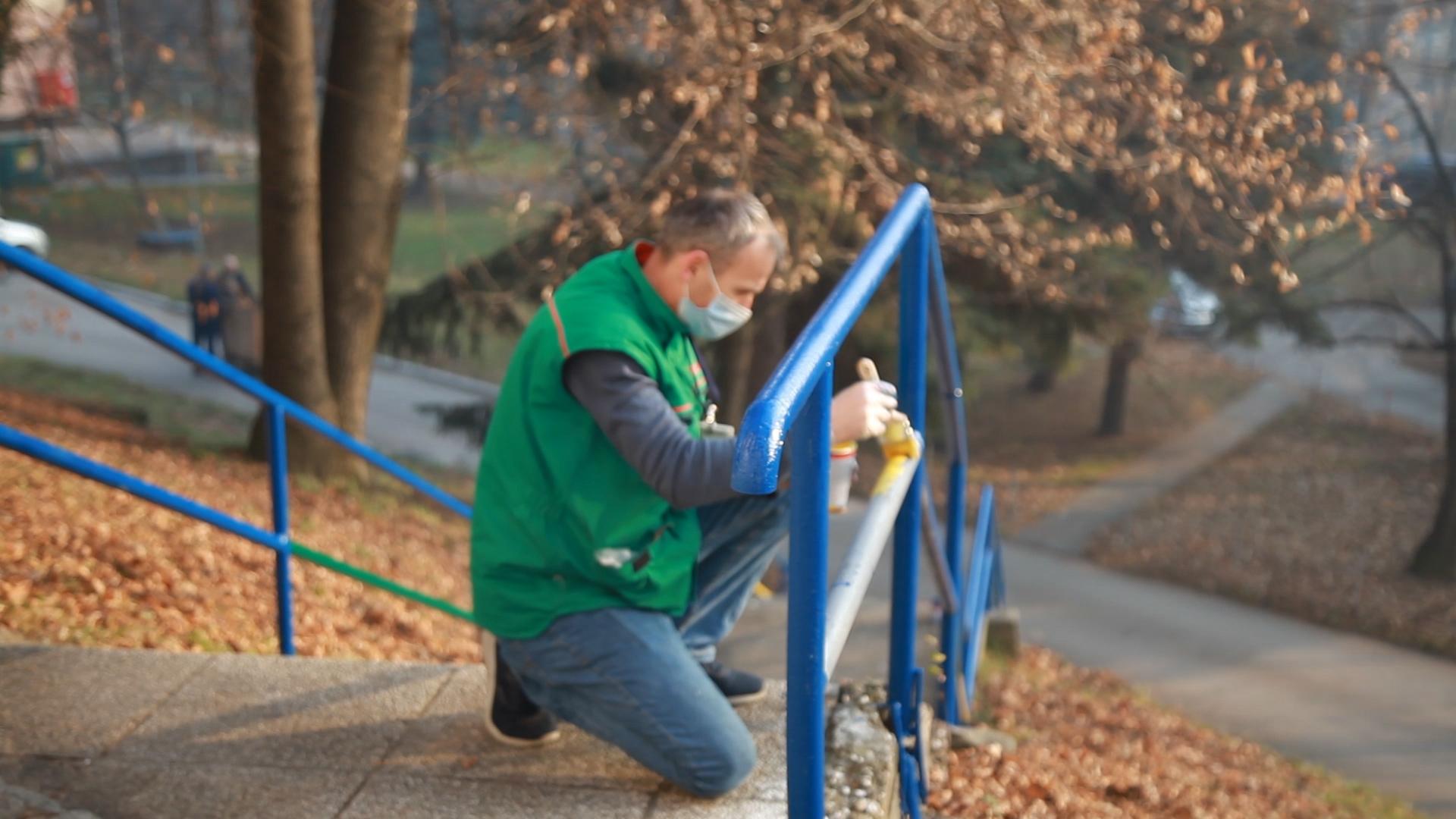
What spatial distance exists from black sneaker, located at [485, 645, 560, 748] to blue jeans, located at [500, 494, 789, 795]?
39 millimetres

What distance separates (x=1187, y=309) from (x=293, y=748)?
17335 mm

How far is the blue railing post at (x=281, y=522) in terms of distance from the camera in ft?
13.6

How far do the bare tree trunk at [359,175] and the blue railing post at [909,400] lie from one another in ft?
19.8

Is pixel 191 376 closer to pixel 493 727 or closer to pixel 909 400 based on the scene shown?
pixel 493 727

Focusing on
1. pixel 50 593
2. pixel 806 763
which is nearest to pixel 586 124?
pixel 50 593

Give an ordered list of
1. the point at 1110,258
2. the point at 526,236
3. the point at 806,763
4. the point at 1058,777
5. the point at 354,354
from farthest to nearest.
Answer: the point at 1110,258, the point at 526,236, the point at 354,354, the point at 1058,777, the point at 806,763

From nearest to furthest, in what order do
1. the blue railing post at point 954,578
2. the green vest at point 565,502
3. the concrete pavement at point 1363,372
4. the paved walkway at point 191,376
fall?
the green vest at point 565,502 → the blue railing post at point 954,578 → the paved walkway at point 191,376 → the concrete pavement at point 1363,372

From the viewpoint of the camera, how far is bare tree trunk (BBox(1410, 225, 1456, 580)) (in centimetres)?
1532

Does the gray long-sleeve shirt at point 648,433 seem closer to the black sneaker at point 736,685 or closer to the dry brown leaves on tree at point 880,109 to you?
the black sneaker at point 736,685

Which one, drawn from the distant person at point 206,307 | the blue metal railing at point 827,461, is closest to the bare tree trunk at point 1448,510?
the blue metal railing at point 827,461

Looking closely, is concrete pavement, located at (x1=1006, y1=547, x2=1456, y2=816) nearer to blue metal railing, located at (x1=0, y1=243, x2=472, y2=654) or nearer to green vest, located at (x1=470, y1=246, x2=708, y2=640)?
blue metal railing, located at (x1=0, y1=243, x2=472, y2=654)

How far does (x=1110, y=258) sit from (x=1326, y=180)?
7.24 m

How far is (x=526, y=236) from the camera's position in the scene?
445 inches

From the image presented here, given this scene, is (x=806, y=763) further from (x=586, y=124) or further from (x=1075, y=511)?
(x=1075, y=511)
